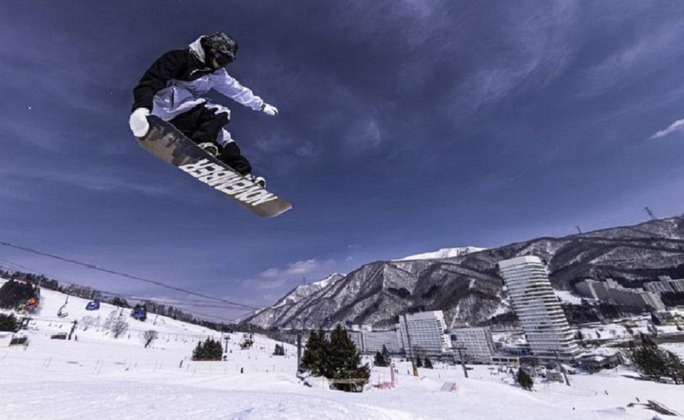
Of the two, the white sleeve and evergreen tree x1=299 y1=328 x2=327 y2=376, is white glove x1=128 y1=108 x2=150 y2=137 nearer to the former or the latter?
the white sleeve

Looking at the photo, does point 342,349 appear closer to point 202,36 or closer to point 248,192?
point 248,192

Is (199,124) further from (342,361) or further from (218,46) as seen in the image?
(342,361)

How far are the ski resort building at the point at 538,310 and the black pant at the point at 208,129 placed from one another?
147276mm

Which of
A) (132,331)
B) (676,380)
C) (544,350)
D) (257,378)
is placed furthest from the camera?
(544,350)

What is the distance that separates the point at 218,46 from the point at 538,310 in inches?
6778

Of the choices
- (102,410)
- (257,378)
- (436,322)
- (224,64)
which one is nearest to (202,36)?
(224,64)

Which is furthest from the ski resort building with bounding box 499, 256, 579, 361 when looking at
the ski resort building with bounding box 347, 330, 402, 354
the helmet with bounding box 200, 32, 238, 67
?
the helmet with bounding box 200, 32, 238, 67

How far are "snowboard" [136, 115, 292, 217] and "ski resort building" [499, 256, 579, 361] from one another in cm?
14625

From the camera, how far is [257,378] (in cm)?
2647

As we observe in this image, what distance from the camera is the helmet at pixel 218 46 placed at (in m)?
4.93

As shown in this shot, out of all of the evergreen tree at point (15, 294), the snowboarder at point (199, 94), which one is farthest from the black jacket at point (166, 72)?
the evergreen tree at point (15, 294)

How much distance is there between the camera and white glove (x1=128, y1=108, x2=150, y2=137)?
14.0 feet

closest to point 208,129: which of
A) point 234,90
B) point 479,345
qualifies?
point 234,90

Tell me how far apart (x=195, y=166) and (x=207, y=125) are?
2.70ft
